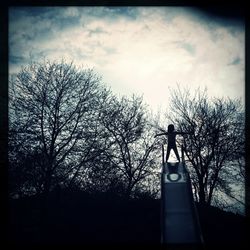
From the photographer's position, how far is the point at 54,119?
14.3 meters

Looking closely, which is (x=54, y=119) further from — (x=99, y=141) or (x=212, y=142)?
(x=212, y=142)

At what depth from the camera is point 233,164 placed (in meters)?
15.8

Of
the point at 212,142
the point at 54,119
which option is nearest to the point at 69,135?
the point at 54,119

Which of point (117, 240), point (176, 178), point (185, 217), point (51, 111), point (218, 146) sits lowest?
point (117, 240)

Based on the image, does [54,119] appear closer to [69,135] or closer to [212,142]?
[69,135]

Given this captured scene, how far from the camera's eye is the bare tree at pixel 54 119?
1343 cm

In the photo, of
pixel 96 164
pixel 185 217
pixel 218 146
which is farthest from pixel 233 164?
pixel 185 217

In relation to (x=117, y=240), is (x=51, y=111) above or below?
above

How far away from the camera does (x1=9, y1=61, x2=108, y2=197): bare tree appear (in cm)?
1343

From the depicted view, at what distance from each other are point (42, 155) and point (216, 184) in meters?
8.62

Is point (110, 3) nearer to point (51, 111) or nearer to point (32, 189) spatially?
point (51, 111)

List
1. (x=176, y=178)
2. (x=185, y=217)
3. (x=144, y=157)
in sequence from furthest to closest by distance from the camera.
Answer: (x=144, y=157) → (x=176, y=178) → (x=185, y=217)

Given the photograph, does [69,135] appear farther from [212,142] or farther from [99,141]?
[212,142]

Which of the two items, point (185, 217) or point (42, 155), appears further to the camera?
point (42, 155)
